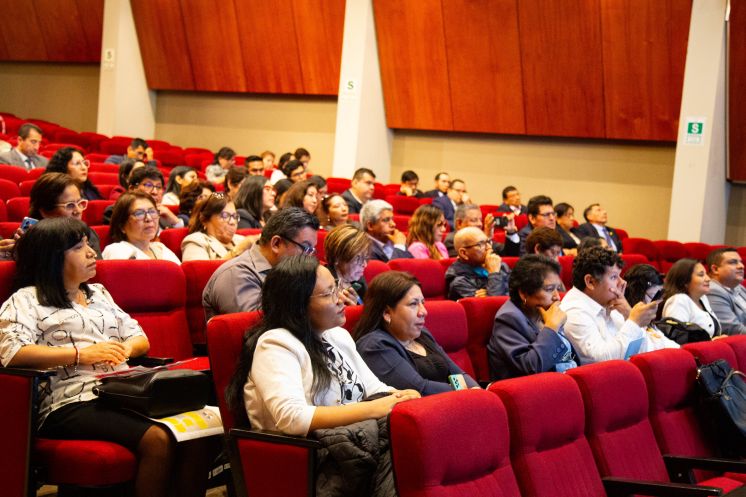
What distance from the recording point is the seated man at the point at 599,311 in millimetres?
3623

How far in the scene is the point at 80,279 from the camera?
9.19 ft

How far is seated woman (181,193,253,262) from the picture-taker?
165 inches

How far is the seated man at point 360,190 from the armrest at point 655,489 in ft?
15.7

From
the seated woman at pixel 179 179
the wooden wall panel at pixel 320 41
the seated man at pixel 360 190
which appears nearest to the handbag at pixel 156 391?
the seated woman at pixel 179 179

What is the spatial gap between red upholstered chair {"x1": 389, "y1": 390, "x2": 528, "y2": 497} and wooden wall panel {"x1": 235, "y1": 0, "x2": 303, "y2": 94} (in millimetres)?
9835

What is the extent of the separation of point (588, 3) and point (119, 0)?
22.6 ft

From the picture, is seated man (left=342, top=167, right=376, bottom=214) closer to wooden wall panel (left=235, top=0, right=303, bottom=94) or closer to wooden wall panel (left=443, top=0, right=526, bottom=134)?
wooden wall panel (left=443, top=0, right=526, bottom=134)

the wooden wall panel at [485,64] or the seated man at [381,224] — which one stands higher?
the wooden wall panel at [485,64]

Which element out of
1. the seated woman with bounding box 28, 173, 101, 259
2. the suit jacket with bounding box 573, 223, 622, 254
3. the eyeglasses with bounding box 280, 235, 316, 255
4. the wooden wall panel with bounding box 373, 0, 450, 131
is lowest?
the suit jacket with bounding box 573, 223, 622, 254

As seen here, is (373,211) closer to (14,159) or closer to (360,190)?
(360,190)

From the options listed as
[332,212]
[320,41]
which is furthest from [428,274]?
[320,41]

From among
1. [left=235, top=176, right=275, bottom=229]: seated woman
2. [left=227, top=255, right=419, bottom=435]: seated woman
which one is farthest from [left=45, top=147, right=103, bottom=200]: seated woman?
[left=227, top=255, right=419, bottom=435]: seated woman

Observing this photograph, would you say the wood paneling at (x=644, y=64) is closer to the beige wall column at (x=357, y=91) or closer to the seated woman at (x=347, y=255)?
the beige wall column at (x=357, y=91)

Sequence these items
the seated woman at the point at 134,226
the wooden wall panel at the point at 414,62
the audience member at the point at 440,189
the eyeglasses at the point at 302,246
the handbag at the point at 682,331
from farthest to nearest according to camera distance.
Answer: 1. the wooden wall panel at the point at 414,62
2. the audience member at the point at 440,189
3. the handbag at the point at 682,331
4. the seated woman at the point at 134,226
5. the eyeglasses at the point at 302,246
